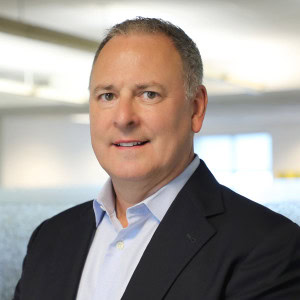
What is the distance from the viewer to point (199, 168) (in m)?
1.06

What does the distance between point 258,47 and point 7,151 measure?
6.85 feet

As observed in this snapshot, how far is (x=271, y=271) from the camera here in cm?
90

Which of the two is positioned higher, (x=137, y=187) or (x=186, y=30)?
(x=186, y=30)

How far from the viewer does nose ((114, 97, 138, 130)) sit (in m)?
0.95

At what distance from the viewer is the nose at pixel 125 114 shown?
3.12 ft

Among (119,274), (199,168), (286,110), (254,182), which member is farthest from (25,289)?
(286,110)

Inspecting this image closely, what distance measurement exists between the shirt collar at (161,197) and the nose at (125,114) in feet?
0.44

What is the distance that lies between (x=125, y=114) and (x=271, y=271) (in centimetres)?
32

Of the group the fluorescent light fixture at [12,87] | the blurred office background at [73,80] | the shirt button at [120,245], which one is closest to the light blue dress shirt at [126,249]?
the shirt button at [120,245]

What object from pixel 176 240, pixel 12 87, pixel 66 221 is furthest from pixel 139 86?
pixel 12 87

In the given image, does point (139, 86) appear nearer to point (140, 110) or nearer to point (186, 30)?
point (140, 110)

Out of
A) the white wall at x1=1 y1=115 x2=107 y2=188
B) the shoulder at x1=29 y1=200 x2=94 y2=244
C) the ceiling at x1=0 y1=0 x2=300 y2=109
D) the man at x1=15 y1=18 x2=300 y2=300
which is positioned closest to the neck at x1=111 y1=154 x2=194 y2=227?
the man at x1=15 y1=18 x2=300 y2=300

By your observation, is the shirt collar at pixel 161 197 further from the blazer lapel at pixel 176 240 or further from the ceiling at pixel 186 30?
the ceiling at pixel 186 30

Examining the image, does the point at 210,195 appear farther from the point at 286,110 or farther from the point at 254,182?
the point at 286,110
